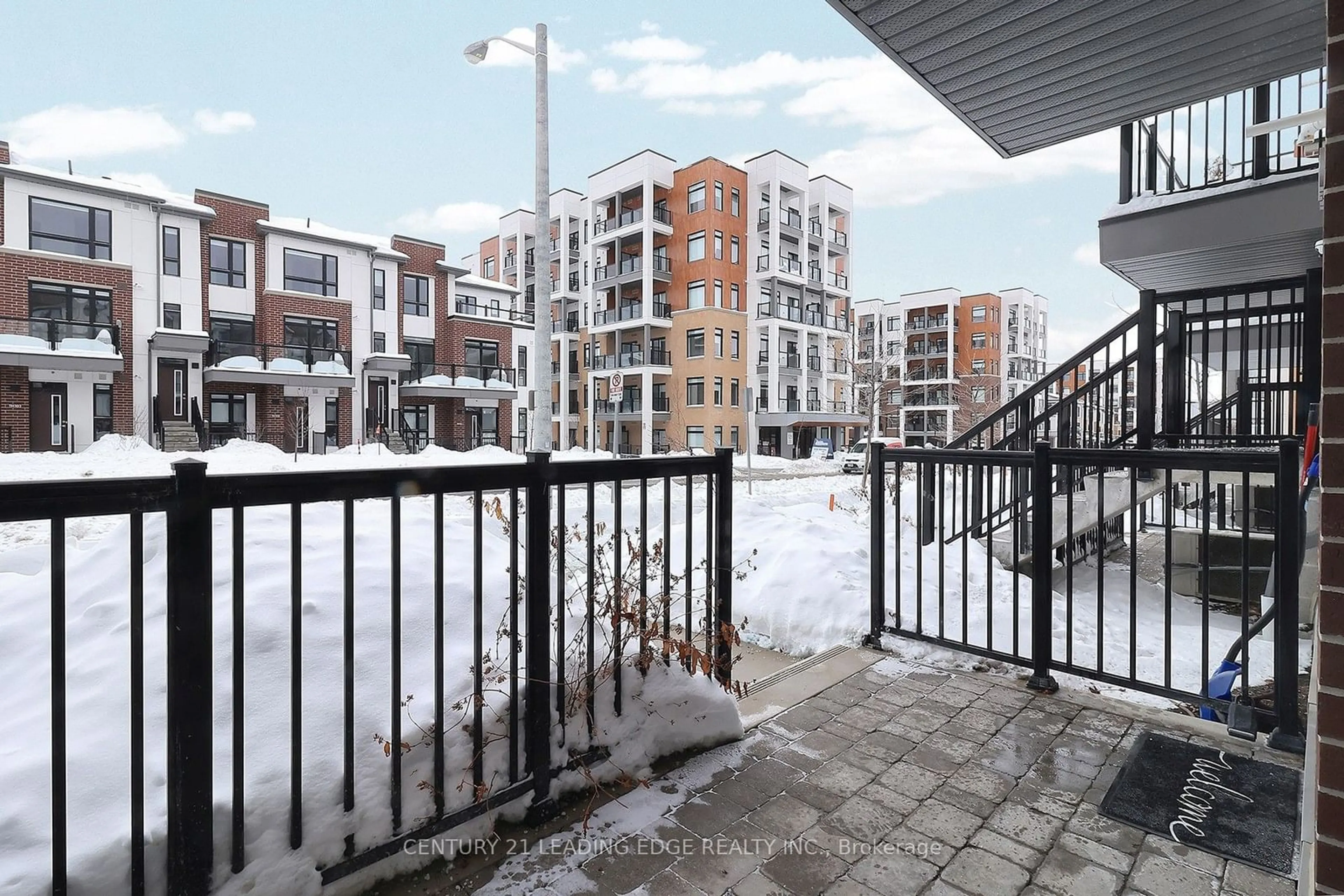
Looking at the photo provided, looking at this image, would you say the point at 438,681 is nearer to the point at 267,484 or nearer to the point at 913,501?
the point at 267,484

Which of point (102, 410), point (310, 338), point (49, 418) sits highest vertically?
point (310, 338)

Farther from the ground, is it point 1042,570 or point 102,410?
point 102,410

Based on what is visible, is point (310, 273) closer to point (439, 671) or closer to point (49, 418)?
point (49, 418)

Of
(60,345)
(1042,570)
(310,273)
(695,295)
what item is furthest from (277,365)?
(1042,570)

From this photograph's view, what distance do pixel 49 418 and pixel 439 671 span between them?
27744 mm

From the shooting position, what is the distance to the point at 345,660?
2100 mm

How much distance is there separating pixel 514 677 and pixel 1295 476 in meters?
3.90

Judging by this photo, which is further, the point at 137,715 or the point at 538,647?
the point at 538,647

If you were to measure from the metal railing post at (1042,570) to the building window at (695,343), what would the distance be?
34182 millimetres

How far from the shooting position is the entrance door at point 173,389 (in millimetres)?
23781

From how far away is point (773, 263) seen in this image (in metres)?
38.5

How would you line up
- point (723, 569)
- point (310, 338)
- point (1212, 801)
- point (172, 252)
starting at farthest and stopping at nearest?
point (310, 338), point (172, 252), point (723, 569), point (1212, 801)

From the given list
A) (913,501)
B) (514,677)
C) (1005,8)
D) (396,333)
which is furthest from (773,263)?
(514,677)

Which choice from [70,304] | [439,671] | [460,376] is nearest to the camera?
[439,671]
